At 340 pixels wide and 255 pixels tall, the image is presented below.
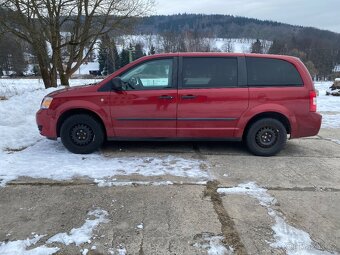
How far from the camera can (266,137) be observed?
6066 millimetres

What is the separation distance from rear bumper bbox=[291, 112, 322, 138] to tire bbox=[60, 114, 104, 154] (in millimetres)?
3442

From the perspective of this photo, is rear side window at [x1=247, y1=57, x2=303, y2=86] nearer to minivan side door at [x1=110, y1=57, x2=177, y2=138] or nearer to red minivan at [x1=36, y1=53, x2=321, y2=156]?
red minivan at [x1=36, y1=53, x2=321, y2=156]

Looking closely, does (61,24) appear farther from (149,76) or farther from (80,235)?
(80,235)

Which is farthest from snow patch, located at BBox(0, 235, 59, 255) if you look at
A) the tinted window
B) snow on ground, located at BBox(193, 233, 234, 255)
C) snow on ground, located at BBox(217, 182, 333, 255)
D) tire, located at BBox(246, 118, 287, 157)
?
tire, located at BBox(246, 118, 287, 157)

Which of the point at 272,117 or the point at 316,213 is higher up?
the point at 272,117

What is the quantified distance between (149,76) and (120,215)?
2.88 meters

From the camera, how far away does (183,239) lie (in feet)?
10.7

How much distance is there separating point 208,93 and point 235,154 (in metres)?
1.23

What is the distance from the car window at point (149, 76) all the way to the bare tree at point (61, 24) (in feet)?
42.2

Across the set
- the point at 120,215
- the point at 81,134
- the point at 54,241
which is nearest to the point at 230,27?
the point at 81,134

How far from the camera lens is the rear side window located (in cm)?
593

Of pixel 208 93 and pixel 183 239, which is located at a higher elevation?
Result: pixel 208 93

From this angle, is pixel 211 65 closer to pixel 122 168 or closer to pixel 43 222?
pixel 122 168

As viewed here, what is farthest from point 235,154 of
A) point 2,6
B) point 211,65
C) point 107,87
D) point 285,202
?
point 2,6
